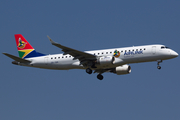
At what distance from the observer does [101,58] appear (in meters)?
45.2

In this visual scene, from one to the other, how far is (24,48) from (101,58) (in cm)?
1410

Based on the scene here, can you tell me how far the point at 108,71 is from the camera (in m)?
50.4

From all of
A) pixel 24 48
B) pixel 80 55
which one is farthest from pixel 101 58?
pixel 24 48

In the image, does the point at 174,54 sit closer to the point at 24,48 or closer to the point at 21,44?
the point at 24,48

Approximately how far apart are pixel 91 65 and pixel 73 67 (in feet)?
9.51

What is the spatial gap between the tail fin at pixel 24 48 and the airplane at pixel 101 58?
0.33 meters

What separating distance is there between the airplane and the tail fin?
13.0 inches

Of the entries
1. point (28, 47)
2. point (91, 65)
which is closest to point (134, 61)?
point (91, 65)

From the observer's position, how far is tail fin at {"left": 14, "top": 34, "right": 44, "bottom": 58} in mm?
51094

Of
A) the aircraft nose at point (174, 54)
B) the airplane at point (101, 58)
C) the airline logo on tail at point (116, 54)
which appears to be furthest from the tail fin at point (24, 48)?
the aircraft nose at point (174, 54)

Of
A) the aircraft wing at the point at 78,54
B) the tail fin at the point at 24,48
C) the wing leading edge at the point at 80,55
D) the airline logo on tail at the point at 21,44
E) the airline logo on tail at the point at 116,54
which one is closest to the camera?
the aircraft wing at the point at 78,54

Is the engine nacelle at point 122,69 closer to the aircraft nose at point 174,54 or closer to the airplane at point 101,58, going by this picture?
the airplane at point 101,58

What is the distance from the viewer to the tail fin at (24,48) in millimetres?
51094

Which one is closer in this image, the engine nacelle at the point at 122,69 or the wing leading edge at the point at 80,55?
the wing leading edge at the point at 80,55
